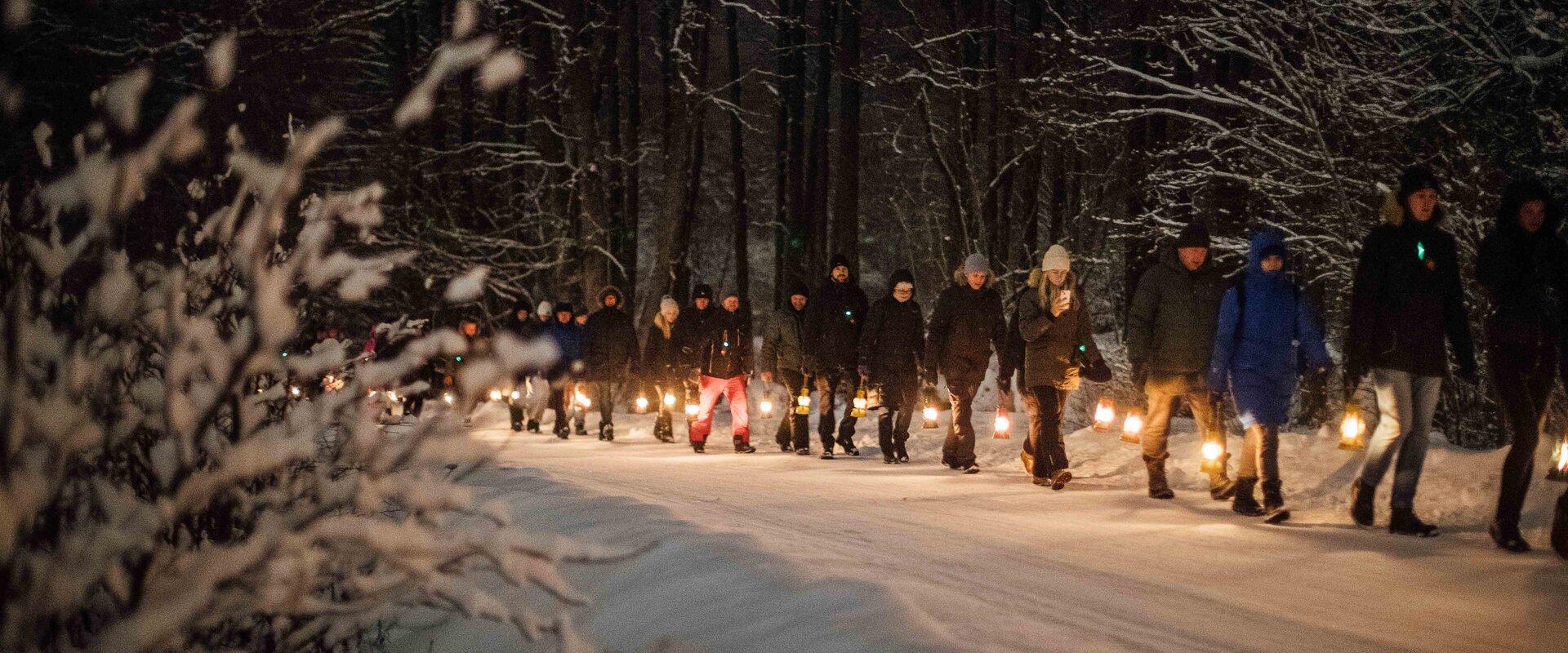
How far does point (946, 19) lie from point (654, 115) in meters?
9.97

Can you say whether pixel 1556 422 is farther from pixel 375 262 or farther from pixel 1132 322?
pixel 375 262

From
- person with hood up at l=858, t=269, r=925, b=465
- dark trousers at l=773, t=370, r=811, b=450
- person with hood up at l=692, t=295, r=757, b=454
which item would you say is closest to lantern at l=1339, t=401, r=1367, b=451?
person with hood up at l=858, t=269, r=925, b=465

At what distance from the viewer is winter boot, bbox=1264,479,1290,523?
7.43 metres

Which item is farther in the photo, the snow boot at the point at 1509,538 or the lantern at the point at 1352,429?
the lantern at the point at 1352,429

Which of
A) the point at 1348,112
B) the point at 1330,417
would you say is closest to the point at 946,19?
the point at 1330,417

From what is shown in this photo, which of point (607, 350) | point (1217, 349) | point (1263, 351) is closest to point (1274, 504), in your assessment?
point (1263, 351)

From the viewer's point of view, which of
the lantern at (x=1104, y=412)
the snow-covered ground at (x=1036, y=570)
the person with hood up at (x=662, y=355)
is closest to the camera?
the snow-covered ground at (x=1036, y=570)

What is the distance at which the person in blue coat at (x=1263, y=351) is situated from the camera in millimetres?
7770

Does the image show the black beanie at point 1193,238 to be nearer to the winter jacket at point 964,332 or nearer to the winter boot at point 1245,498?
the winter boot at point 1245,498

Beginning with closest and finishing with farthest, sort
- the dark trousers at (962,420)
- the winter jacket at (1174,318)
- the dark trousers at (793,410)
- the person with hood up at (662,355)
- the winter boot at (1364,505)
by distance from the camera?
the winter boot at (1364,505)
the winter jacket at (1174,318)
the dark trousers at (962,420)
the dark trousers at (793,410)
the person with hood up at (662,355)

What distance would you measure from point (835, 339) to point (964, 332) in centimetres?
243

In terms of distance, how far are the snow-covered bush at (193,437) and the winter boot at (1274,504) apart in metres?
5.74

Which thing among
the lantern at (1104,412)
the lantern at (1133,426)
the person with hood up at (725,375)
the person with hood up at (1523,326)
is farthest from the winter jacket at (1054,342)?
the person with hood up at (725,375)

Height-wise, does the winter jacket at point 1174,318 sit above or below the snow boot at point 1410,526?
above
